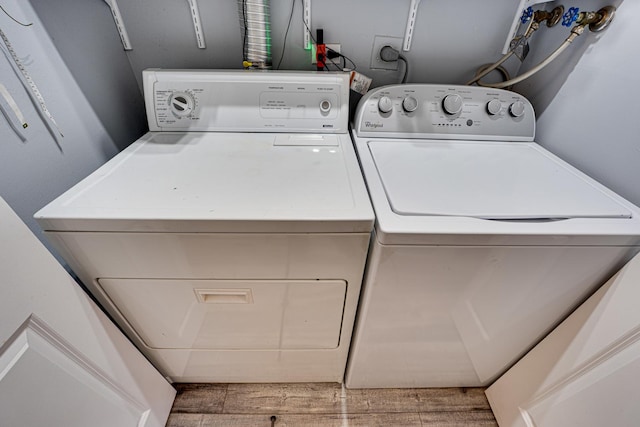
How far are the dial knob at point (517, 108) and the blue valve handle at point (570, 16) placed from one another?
0.95 feet

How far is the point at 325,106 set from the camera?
107 cm

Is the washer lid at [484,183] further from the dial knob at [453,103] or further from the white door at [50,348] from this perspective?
the white door at [50,348]

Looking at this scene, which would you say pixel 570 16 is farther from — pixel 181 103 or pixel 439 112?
pixel 181 103

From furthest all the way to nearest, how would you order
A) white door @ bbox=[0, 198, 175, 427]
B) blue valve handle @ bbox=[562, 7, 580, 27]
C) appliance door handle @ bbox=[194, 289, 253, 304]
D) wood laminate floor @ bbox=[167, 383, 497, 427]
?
wood laminate floor @ bbox=[167, 383, 497, 427], blue valve handle @ bbox=[562, 7, 580, 27], appliance door handle @ bbox=[194, 289, 253, 304], white door @ bbox=[0, 198, 175, 427]

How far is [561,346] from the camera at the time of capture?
88 cm

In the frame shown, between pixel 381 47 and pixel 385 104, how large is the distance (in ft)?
1.22

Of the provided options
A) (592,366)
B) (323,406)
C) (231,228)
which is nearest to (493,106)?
(592,366)

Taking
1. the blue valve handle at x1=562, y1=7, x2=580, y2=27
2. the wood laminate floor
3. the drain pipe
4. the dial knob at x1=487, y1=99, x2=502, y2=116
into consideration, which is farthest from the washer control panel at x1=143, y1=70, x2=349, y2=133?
the wood laminate floor

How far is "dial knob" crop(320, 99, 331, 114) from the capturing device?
3.48 feet

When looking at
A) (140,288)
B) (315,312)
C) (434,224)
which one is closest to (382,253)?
(434,224)

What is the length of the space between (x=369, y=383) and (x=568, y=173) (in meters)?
1.14

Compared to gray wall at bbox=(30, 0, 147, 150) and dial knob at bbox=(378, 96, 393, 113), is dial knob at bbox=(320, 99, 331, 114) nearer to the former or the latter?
dial knob at bbox=(378, 96, 393, 113)

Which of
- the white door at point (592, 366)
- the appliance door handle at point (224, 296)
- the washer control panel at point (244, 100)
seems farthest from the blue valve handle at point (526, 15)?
the appliance door handle at point (224, 296)

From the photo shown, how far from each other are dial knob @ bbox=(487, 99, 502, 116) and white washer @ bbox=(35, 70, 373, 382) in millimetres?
565
